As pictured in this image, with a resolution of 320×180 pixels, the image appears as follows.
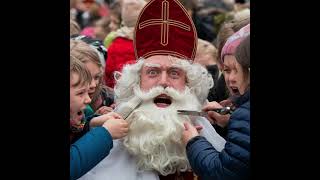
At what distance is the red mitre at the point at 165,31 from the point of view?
3.62 m

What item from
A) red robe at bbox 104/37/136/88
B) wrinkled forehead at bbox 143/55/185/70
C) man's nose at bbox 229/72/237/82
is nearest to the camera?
man's nose at bbox 229/72/237/82

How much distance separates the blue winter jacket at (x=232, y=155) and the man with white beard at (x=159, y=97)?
381 millimetres

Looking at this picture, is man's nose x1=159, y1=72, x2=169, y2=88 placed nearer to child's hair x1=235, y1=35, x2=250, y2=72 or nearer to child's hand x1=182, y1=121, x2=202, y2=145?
child's hand x1=182, y1=121, x2=202, y2=145

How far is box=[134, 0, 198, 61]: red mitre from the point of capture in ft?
11.9

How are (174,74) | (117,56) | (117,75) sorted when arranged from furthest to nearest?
(117,56)
(117,75)
(174,74)

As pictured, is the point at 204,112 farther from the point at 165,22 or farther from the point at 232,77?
the point at 165,22

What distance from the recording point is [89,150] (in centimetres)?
313

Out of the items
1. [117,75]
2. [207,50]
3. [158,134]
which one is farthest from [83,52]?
[207,50]

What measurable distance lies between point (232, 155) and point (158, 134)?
65 centimetres

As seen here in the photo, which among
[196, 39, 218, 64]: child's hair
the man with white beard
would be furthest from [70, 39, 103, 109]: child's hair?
[196, 39, 218, 64]: child's hair
